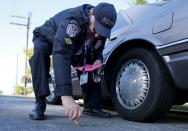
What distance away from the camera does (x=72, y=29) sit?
3.13m

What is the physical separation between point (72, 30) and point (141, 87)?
1.15 metres

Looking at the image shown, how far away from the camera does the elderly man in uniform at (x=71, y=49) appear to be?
9.17ft

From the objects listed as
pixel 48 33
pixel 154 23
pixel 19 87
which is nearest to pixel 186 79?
pixel 154 23

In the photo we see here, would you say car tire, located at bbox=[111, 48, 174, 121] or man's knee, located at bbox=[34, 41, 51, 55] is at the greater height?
man's knee, located at bbox=[34, 41, 51, 55]

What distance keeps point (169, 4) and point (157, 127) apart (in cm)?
112

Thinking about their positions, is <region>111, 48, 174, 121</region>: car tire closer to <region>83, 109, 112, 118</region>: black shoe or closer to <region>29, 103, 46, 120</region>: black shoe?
<region>83, 109, 112, 118</region>: black shoe

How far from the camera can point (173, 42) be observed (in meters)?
3.79

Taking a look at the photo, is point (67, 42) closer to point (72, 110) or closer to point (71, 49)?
point (71, 49)

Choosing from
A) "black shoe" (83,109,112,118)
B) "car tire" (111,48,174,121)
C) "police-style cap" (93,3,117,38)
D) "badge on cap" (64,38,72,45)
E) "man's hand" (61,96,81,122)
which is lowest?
"black shoe" (83,109,112,118)

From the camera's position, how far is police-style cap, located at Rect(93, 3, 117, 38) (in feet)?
10.3

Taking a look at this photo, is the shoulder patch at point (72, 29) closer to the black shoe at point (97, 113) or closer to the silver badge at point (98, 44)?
the silver badge at point (98, 44)

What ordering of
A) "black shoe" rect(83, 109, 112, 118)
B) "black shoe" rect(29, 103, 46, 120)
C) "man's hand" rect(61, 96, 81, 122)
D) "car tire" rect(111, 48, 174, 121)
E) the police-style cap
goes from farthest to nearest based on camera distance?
"black shoe" rect(83, 109, 112, 118)
"black shoe" rect(29, 103, 46, 120)
"car tire" rect(111, 48, 174, 121)
the police-style cap
"man's hand" rect(61, 96, 81, 122)

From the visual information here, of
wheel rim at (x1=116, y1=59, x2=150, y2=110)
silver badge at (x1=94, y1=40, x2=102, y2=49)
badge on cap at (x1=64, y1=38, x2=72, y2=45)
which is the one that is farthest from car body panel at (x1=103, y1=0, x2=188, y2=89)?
badge on cap at (x1=64, y1=38, x2=72, y2=45)

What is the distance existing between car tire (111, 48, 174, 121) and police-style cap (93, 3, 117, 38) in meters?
0.86
